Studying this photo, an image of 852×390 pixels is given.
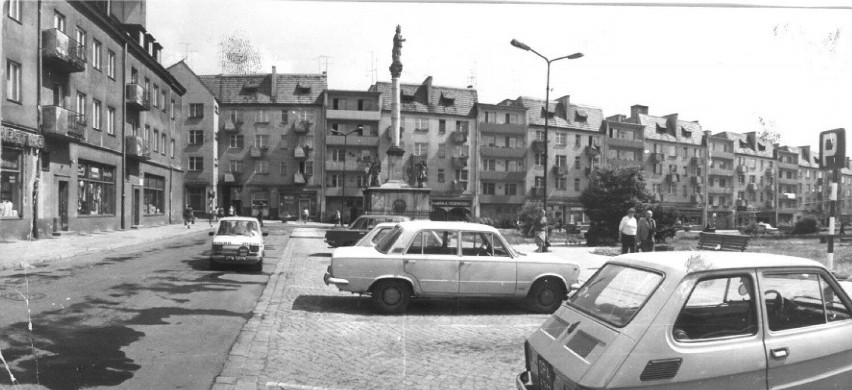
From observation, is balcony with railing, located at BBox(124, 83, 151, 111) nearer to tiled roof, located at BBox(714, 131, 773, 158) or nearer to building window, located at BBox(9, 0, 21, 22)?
building window, located at BBox(9, 0, 21, 22)

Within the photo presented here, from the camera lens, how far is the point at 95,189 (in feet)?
83.6

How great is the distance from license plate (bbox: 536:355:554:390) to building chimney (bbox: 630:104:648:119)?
243cm

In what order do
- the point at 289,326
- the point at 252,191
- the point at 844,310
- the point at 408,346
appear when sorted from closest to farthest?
the point at 844,310, the point at 408,346, the point at 289,326, the point at 252,191

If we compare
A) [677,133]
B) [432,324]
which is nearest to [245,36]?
[677,133]

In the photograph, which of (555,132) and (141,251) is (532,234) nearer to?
(555,132)

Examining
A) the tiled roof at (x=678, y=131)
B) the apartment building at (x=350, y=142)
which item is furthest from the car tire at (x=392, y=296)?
the tiled roof at (x=678, y=131)

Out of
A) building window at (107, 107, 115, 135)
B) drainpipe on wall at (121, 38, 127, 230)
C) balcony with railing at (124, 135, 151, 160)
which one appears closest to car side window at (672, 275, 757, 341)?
building window at (107, 107, 115, 135)

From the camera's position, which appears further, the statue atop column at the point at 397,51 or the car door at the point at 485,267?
the car door at the point at 485,267

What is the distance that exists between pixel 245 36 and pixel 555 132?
14964mm

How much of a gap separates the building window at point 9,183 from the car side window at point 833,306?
634 cm

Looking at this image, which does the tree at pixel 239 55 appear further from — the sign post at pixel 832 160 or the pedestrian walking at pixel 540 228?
the pedestrian walking at pixel 540 228

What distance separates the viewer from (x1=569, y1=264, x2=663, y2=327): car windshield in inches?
133

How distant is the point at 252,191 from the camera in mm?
25328

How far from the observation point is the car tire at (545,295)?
8570 mm
